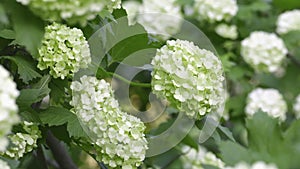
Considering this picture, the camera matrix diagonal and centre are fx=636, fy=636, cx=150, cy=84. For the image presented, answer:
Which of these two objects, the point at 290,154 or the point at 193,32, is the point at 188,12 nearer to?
the point at 193,32

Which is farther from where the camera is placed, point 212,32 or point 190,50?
point 212,32

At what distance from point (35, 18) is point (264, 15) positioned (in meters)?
3.23

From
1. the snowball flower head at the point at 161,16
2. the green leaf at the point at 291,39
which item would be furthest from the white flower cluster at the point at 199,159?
the green leaf at the point at 291,39

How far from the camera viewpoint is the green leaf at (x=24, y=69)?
1.51 m

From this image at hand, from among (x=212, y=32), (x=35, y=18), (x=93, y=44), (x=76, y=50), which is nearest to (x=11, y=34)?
(x=76, y=50)

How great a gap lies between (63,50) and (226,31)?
7.05 feet

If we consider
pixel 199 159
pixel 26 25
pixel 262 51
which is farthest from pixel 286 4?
pixel 26 25

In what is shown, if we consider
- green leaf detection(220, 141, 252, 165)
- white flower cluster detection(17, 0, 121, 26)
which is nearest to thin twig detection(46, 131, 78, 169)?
green leaf detection(220, 141, 252, 165)

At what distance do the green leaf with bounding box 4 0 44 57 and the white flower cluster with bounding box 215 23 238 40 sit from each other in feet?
8.32

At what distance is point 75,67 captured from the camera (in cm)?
158

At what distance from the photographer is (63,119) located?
1571 millimetres

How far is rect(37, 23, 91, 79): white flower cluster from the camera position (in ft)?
5.06

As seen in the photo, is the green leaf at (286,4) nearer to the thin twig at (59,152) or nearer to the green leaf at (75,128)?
the thin twig at (59,152)

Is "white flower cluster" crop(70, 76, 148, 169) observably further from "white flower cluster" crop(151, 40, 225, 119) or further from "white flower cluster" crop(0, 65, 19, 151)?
"white flower cluster" crop(0, 65, 19, 151)
